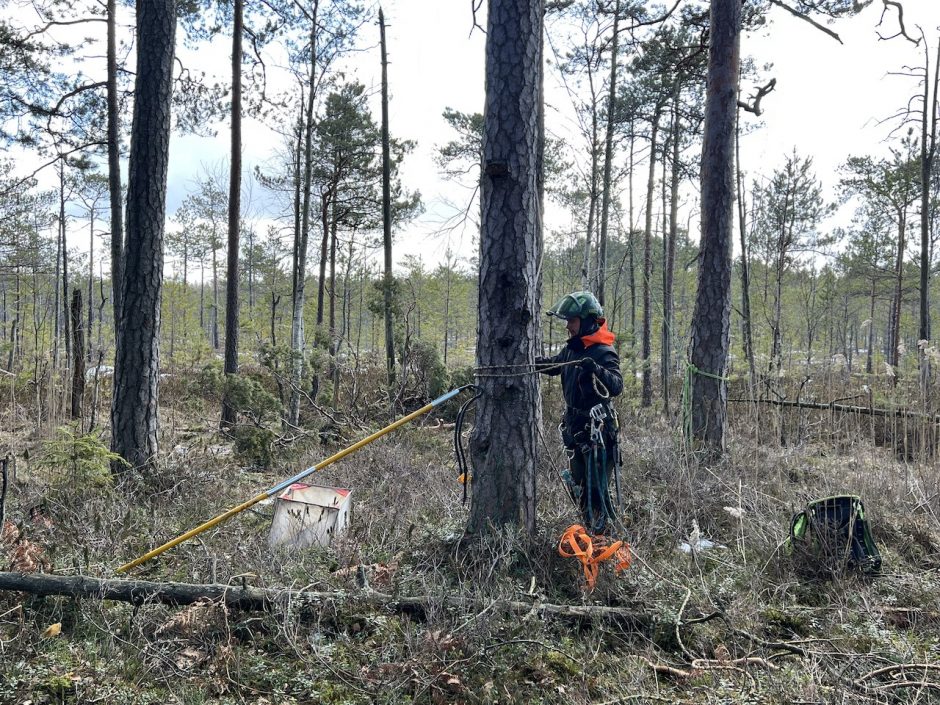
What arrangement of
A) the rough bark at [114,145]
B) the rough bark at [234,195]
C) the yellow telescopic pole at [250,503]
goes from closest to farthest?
1. the yellow telescopic pole at [250,503]
2. the rough bark at [234,195]
3. the rough bark at [114,145]

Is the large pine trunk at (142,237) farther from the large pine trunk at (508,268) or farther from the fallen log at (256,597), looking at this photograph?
the large pine trunk at (508,268)

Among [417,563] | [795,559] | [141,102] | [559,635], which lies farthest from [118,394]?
[795,559]

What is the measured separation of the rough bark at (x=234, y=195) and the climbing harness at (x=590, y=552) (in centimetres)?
769

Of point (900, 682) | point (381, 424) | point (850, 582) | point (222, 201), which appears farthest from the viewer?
point (222, 201)

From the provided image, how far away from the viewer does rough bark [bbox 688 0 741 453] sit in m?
6.52

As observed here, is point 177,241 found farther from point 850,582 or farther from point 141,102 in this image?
point 850,582

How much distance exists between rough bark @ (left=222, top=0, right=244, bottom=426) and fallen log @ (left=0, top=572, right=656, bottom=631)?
22.6 feet

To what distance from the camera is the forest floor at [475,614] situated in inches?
101

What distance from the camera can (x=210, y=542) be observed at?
4.08m

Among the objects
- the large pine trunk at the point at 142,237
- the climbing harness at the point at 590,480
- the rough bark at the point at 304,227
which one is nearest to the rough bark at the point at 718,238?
the climbing harness at the point at 590,480

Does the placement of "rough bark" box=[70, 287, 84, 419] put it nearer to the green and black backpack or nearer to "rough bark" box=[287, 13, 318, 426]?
Answer: "rough bark" box=[287, 13, 318, 426]

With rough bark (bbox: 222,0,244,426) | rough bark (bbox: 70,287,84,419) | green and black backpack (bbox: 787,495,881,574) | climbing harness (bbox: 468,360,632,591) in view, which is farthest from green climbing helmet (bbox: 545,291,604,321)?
rough bark (bbox: 222,0,244,426)

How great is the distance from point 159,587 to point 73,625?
45 centimetres

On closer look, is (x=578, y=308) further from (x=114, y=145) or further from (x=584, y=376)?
(x=114, y=145)
